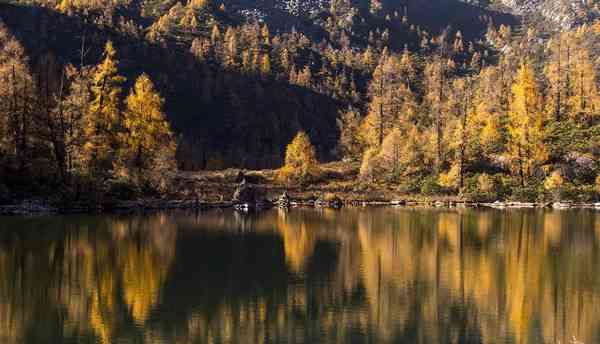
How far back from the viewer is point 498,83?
4535 inches

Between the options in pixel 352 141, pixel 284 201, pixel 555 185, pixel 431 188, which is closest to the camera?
pixel 284 201

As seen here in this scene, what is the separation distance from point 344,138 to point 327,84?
2123 inches

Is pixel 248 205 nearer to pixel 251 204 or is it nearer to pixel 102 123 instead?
pixel 251 204

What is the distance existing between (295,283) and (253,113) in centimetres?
11413

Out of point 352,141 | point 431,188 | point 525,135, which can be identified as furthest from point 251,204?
point 352,141

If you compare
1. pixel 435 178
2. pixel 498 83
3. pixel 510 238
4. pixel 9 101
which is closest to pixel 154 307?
pixel 510 238

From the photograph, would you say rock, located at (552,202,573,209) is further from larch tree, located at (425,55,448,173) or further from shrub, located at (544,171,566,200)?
larch tree, located at (425,55,448,173)

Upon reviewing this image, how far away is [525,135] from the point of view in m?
80.2

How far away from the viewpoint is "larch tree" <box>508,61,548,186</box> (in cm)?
7938

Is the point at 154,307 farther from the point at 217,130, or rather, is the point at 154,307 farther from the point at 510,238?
the point at 217,130

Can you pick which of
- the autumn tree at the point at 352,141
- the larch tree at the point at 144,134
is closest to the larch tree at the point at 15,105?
the larch tree at the point at 144,134

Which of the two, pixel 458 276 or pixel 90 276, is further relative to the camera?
pixel 458 276

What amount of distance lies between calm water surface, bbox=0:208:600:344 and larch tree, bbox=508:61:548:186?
31490 millimetres

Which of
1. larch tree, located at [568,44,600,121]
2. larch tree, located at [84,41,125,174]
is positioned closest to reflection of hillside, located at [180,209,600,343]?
larch tree, located at [84,41,125,174]
